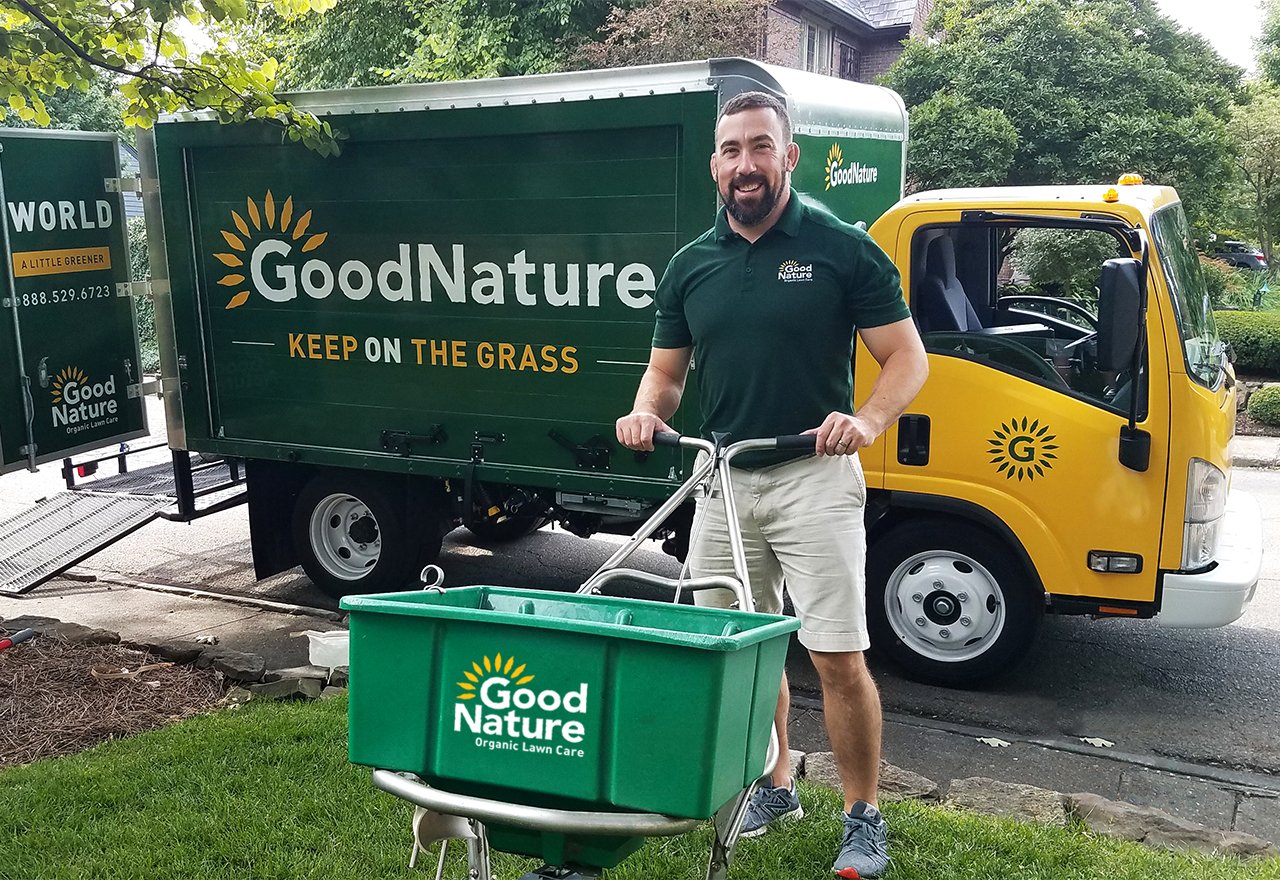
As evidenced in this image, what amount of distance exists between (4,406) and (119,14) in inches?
98.9

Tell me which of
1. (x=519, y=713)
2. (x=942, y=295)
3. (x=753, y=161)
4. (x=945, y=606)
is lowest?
(x=945, y=606)

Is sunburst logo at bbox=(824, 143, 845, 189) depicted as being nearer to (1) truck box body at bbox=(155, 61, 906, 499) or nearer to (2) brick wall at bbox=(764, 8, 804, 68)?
(1) truck box body at bbox=(155, 61, 906, 499)

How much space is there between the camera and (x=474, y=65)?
1884cm

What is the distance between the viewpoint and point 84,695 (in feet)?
17.9

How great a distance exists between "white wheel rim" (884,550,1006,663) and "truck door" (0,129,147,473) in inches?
189

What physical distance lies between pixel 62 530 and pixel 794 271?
19.2 feet

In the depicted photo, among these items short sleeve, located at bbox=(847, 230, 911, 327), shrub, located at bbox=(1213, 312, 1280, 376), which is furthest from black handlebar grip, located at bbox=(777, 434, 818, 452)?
shrub, located at bbox=(1213, 312, 1280, 376)

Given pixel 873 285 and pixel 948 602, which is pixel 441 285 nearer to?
pixel 948 602

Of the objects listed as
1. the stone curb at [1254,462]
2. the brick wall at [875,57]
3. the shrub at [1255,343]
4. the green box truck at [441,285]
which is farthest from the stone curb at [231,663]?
the brick wall at [875,57]

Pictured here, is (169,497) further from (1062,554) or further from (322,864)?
(1062,554)

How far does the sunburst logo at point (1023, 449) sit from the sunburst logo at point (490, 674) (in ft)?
12.3

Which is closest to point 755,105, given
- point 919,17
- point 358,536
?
point 358,536

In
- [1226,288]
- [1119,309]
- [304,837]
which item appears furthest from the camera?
[1226,288]

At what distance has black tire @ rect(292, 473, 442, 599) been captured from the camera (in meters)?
7.25
